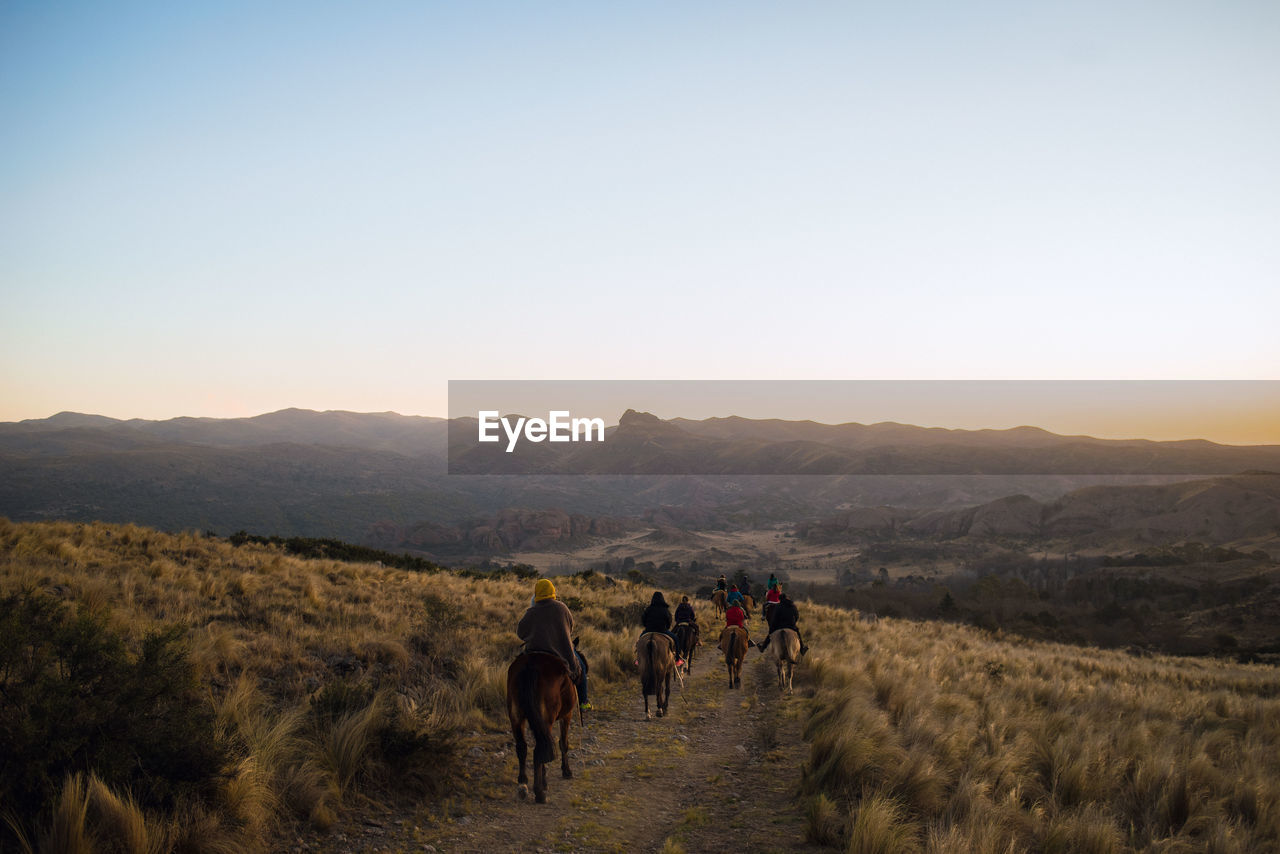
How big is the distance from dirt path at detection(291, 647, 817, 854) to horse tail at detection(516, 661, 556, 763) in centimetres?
57

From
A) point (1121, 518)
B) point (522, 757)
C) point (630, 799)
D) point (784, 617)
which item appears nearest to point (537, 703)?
point (522, 757)

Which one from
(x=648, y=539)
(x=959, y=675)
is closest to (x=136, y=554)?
(x=959, y=675)

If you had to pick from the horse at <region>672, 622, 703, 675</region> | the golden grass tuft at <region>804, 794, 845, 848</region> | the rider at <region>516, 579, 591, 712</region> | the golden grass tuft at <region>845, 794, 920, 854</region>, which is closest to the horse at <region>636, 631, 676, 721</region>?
the horse at <region>672, 622, 703, 675</region>

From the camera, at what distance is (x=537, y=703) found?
7.36 metres

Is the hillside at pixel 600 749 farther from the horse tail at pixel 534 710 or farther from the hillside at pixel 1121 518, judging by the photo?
the hillside at pixel 1121 518

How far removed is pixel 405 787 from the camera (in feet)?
23.8

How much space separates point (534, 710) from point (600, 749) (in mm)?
2833

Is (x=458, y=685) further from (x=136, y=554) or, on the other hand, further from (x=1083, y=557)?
(x=1083, y=557)

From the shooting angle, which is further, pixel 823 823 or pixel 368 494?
pixel 368 494

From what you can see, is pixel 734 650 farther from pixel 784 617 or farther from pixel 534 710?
pixel 534 710

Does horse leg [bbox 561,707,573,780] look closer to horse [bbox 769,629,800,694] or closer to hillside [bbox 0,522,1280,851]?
hillside [bbox 0,522,1280,851]

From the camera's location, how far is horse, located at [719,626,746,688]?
605 inches

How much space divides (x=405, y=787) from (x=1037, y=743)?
28.4 feet

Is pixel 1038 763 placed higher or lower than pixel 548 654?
lower
